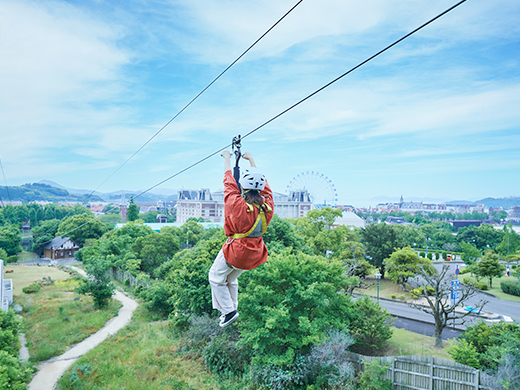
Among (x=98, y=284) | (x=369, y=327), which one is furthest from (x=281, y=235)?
(x=98, y=284)

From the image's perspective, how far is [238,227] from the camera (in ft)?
12.7

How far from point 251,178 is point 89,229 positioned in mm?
79052

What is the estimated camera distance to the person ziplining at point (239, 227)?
3.85 meters

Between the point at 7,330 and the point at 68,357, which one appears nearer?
the point at 7,330

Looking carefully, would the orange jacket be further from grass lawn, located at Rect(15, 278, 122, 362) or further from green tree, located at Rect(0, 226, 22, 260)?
green tree, located at Rect(0, 226, 22, 260)

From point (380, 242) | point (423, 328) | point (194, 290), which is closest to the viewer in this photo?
point (194, 290)

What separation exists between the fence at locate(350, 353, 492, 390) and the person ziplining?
43.2ft

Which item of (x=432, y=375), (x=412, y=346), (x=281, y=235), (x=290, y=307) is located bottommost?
(x=412, y=346)

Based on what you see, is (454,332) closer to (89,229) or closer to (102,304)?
(102,304)

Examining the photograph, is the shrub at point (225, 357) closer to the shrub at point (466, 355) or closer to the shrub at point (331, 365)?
the shrub at point (331, 365)

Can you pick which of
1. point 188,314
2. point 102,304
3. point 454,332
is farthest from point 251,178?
point 102,304

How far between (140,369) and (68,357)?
524 cm

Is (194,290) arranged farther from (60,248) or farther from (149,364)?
(60,248)

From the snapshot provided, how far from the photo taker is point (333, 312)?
17.1 metres
